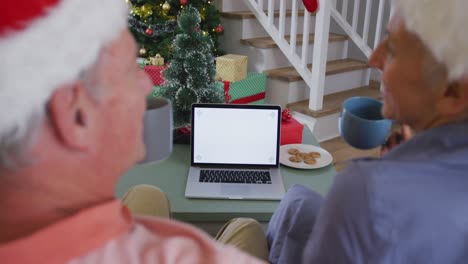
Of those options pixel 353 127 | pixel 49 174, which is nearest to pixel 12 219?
pixel 49 174

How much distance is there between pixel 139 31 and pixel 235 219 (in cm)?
260

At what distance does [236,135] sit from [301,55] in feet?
7.77

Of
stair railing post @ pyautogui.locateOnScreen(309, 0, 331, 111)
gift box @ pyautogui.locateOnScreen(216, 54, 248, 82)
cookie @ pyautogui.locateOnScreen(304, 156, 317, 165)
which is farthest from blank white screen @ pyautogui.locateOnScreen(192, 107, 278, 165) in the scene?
stair railing post @ pyautogui.locateOnScreen(309, 0, 331, 111)

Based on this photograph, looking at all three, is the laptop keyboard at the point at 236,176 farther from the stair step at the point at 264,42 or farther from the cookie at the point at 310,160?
the stair step at the point at 264,42

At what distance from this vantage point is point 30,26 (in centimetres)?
48

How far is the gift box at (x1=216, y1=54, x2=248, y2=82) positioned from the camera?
327 cm

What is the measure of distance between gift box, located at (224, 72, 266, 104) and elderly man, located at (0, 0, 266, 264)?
264cm

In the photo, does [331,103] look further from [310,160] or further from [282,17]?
[310,160]

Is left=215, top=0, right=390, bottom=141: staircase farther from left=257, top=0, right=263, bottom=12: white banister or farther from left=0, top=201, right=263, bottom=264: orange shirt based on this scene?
left=0, top=201, right=263, bottom=264: orange shirt

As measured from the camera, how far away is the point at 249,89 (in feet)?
11.4

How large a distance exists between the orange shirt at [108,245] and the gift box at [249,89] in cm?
263

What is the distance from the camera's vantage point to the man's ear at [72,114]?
51 centimetres

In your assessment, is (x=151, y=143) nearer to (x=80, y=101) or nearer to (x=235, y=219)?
(x=235, y=219)

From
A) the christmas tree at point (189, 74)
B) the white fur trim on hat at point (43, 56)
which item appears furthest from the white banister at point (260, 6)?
the white fur trim on hat at point (43, 56)
